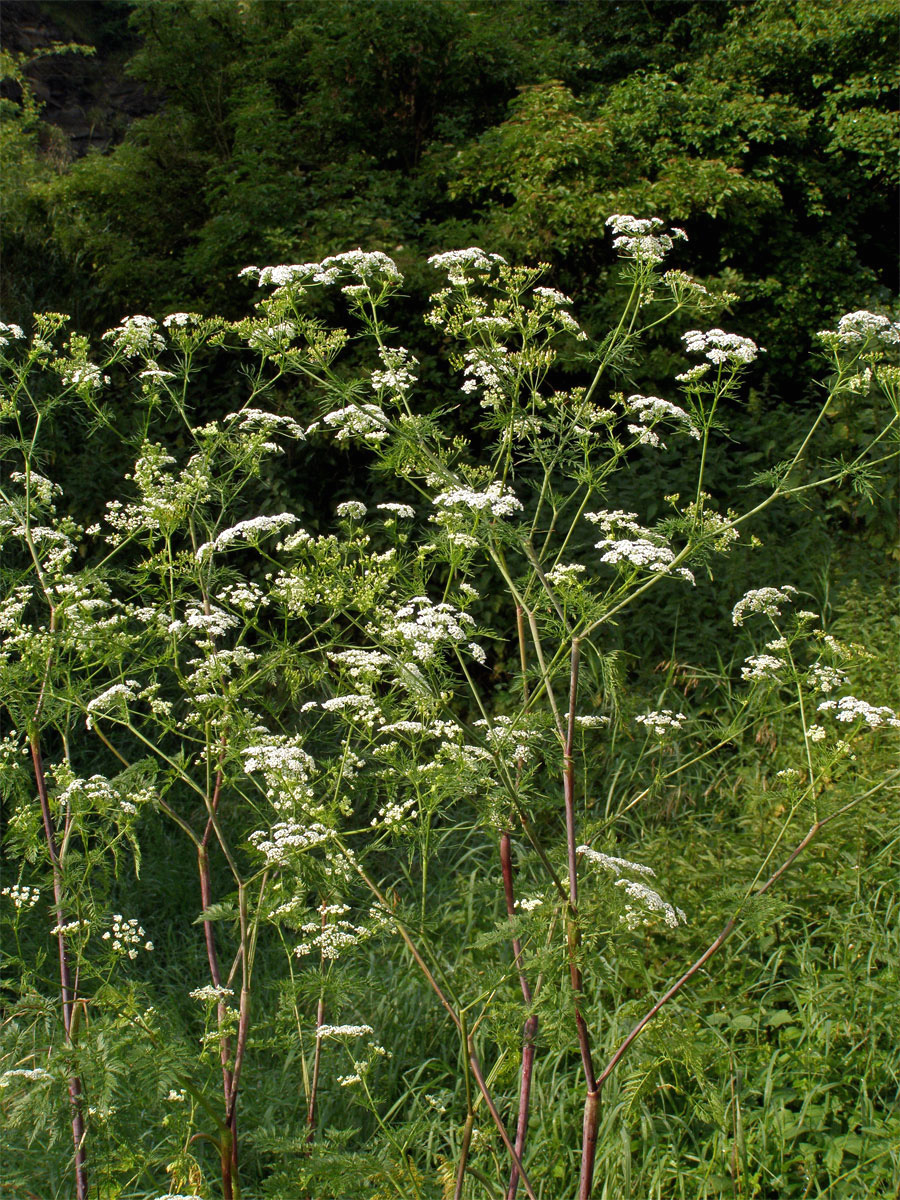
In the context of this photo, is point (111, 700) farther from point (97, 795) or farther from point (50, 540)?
point (50, 540)

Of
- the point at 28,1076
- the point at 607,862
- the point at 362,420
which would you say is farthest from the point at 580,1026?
the point at 362,420

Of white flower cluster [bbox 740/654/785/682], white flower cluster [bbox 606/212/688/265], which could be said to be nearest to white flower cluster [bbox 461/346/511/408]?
white flower cluster [bbox 606/212/688/265]

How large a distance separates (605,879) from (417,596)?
3.70ft

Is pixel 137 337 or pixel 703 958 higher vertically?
pixel 137 337

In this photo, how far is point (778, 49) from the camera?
1001 centimetres

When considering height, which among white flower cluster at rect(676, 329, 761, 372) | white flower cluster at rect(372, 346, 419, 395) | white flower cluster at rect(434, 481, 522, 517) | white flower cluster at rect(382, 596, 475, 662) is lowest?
white flower cluster at rect(382, 596, 475, 662)

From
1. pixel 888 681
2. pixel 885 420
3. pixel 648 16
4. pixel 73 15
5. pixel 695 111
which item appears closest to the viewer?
pixel 888 681

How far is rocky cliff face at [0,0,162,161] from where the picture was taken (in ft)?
67.4

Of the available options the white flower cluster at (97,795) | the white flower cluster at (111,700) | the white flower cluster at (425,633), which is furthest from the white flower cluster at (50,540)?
the white flower cluster at (425,633)

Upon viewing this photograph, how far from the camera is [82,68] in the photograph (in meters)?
21.9

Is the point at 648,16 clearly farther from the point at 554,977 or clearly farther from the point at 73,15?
the point at 73,15

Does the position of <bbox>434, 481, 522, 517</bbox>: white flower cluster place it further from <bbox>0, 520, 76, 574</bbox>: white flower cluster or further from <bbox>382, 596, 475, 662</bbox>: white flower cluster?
<bbox>0, 520, 76, 574</bbox>: white flower cluster

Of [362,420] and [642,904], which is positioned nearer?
[642,904]

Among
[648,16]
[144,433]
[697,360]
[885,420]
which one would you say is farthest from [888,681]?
[648,16]
